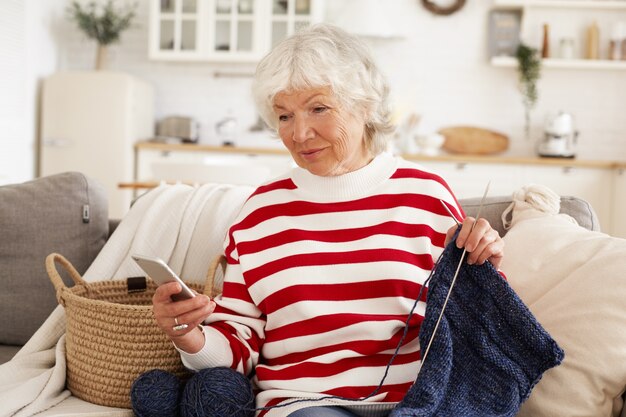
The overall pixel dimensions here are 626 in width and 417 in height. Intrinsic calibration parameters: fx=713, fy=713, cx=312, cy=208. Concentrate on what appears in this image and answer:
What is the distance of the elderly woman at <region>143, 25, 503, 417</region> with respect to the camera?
4.71 ft

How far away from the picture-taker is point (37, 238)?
79.4 inches

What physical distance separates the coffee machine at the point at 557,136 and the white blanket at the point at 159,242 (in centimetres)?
331

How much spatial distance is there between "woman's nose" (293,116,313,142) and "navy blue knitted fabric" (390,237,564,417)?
0.39 m

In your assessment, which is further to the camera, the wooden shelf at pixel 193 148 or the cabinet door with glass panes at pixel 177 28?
the cabinet door with glass panes at pixel 177 28

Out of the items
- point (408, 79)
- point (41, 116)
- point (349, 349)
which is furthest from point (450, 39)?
point (349, 349)

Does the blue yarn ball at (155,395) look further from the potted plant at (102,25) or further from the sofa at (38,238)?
the potted plant at (102,25)

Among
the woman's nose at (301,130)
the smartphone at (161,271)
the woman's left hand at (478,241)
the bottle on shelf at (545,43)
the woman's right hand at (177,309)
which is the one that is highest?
the bottle on shelf at (545,43)

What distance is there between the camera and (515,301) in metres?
1.31

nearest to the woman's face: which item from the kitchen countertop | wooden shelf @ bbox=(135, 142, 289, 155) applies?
the kitchen countertop

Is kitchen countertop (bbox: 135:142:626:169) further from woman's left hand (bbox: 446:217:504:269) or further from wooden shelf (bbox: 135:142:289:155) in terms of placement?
woman's left hand (bbox: 446:217:504:269)

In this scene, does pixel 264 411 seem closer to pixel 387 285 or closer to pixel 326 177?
pixel 387 285

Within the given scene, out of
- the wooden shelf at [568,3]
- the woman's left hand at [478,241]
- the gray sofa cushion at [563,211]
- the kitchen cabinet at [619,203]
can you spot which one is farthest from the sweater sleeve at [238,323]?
the wooden shelf at [568,3]

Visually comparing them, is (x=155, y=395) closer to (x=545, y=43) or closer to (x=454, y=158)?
(x=454, y=158)

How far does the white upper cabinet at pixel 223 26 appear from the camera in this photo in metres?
5.28
